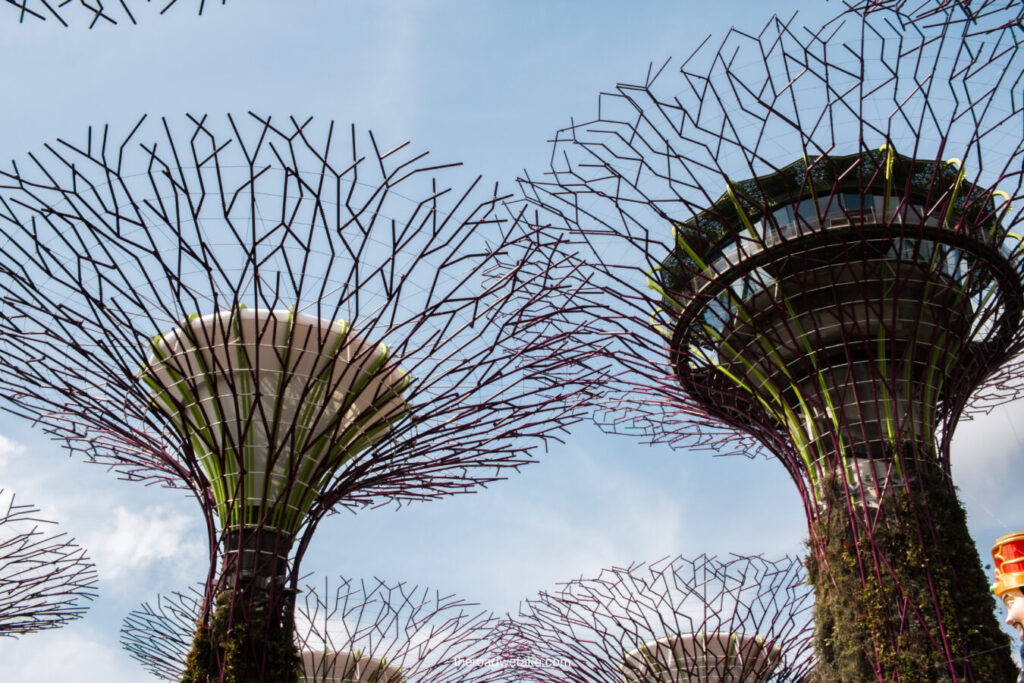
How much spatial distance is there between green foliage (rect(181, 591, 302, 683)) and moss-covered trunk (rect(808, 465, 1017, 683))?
797 cm

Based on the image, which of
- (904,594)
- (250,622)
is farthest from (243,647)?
(904,594)

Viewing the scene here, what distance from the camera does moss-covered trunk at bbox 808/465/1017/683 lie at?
1306 centimetres

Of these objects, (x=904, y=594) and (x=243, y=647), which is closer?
(x=243, y=647)

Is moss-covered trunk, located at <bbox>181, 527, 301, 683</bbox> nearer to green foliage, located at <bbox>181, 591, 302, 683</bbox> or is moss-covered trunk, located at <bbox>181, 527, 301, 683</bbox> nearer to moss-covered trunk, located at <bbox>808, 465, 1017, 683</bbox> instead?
green foliage, located at <bbox>181, 591, 302, 683</bbox>

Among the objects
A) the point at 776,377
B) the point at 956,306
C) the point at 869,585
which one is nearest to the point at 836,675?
the point at 869,585

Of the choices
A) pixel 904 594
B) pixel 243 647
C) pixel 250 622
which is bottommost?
pixel 243 647

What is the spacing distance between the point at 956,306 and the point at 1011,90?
4113 millimetres

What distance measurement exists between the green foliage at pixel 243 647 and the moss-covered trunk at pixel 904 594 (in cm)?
797

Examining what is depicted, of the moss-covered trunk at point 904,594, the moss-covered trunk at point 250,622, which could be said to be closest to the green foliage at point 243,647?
the moss-covered trunk at point 250,622

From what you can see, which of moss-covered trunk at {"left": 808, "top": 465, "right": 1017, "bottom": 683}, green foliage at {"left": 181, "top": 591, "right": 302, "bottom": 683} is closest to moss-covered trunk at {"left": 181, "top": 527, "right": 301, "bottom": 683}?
green foliage at {"left": 181, "top": 591, "right": 302, "bottom": 683}

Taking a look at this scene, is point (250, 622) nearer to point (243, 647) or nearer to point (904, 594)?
point (243, 647)

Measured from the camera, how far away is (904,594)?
13.5m

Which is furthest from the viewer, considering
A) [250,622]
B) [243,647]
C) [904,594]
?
[904,594]

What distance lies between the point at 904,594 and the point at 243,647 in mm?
9401
